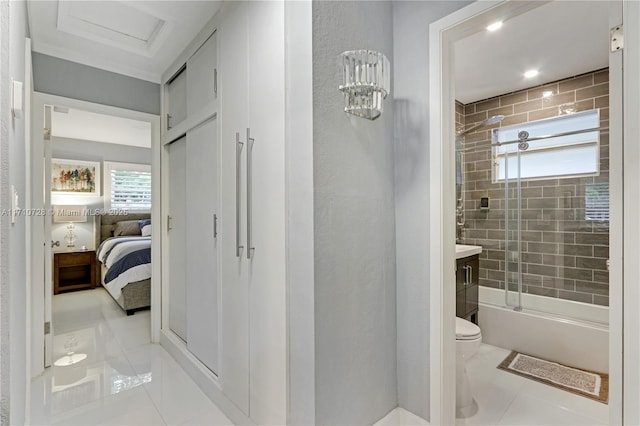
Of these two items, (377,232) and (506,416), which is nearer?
(377,232)

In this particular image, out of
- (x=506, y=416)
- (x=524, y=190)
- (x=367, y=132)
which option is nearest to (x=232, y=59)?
(x=367, y=132)

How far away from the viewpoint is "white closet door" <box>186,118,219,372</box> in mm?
2092

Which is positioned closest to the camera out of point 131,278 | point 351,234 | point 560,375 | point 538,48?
point 351,234

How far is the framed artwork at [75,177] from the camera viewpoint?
514 centimetres

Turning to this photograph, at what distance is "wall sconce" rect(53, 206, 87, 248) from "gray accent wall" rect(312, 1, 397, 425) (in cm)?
556

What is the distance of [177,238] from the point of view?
8.94ft

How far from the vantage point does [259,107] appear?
155 centimetres

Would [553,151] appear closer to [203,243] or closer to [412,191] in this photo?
[412,191]

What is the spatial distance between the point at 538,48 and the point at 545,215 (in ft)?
4.79

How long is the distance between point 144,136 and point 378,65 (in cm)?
517

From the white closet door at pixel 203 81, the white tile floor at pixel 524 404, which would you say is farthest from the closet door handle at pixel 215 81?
the white tile floor at pixel 524 404

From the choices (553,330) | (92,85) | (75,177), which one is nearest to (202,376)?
(92,85)

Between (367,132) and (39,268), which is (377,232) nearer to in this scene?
(367,132)

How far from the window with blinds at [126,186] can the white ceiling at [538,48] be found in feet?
18.4
